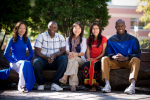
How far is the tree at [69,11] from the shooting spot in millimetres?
7316

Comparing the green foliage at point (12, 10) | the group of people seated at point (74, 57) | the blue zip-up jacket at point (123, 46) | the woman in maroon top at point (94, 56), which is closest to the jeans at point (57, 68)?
the group of people seated at point (74, 57)

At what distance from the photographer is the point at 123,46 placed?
13.2ft

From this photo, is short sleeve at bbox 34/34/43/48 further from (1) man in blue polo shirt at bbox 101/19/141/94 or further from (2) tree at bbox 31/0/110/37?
(2) tree at bbox 31/0/110/37

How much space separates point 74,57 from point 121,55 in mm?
1081

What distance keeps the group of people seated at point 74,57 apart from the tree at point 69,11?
3111 millimetres

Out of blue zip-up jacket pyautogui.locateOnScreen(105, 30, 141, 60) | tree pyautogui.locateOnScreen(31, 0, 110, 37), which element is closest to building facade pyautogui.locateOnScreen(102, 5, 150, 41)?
tree pyautogui.locateOnScreen(31, 0, 110, 37)

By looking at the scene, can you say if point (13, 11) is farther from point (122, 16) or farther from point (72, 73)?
point (122, 16)

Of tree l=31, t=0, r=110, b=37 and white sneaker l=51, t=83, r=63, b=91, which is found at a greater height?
tree l=31, t=0, r=110, b=37

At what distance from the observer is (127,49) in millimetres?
4008

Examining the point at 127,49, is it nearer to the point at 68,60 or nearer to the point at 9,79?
the point at 68,60

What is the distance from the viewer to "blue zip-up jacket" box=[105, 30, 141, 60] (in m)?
3.94

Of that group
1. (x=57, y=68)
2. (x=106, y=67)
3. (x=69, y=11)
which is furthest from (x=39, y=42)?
(x=69, y=11)

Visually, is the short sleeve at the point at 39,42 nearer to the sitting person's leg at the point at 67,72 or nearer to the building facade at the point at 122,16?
the sitting person's leg at the point at 67,72

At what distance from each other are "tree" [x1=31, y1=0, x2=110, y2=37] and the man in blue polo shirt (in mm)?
3441
